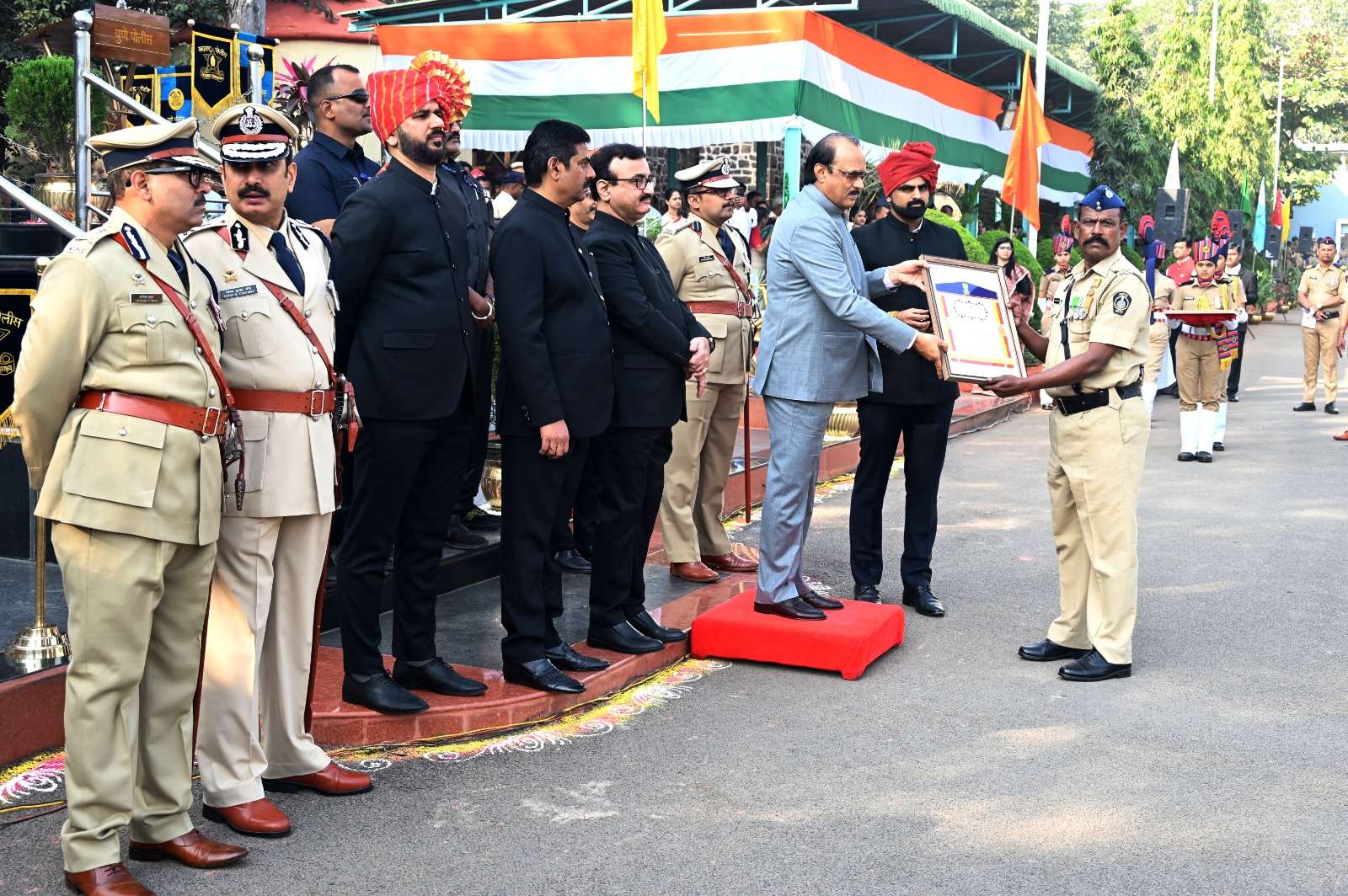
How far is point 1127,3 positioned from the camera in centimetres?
3269

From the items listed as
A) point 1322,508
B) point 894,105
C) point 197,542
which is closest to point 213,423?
point 197,542

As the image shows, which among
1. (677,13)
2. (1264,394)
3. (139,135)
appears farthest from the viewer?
(1264,394)

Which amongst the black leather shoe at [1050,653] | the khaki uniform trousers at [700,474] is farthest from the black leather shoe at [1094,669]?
the khaki uniform trousers at [700,474]

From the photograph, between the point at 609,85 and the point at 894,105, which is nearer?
the point at 609,85

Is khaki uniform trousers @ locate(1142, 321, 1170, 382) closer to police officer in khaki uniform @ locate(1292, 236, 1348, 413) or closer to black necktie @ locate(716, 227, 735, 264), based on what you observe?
police officer in khaki uniform @ locate(1292, 236, 1348, 413)

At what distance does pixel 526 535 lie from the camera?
5.17 meters

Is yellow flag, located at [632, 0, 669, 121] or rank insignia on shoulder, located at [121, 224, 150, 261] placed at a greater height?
yellow flag, located at [632, 0, 669, 121]

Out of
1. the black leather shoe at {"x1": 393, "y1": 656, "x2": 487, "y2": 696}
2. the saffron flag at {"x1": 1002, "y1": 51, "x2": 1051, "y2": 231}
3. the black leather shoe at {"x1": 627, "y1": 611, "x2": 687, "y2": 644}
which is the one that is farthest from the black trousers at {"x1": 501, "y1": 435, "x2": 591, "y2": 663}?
the saffron flag at {"x1": 1002, "y1": 51, "x2": 1051, "y2": 231}

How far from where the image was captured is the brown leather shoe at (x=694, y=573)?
7.17 meters

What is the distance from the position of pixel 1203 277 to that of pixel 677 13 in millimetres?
6518

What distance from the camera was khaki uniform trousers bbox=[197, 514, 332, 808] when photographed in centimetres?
399

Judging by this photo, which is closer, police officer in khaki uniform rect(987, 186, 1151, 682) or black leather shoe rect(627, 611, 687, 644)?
police officer in khaki uniform rect(987, 186, 1151, 682)

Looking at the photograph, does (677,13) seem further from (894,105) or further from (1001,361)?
(1001,361)

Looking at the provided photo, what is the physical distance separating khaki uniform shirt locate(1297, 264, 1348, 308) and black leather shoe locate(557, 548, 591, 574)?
11.5m
